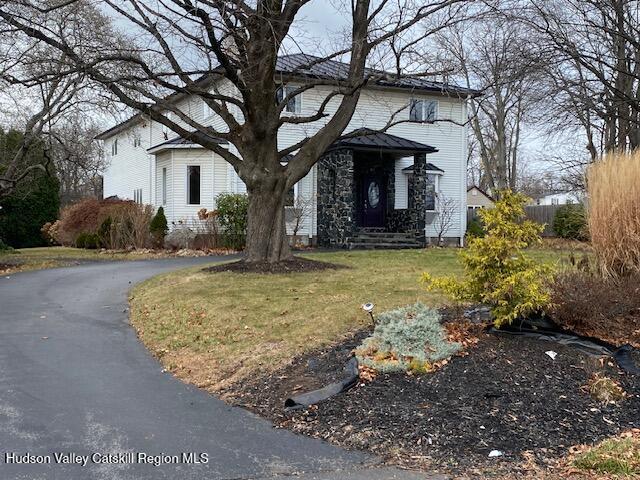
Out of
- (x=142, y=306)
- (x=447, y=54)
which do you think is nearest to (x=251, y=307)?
(x=142, y=306)

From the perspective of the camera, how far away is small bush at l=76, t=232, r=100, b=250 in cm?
2252

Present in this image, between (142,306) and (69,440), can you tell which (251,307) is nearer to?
(142,306)

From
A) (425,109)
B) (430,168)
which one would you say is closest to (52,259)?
(430,168)

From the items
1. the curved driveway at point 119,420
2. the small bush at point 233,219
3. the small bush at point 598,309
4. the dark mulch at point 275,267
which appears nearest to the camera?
the curved driveway at point 119,420

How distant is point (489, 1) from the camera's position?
12211 mm

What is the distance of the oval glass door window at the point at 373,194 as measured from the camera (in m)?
23.7

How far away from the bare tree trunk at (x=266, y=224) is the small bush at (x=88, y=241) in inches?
472

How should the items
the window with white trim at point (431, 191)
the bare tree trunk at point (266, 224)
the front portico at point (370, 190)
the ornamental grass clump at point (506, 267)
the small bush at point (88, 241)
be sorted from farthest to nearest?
the window with white trim at point (431, 191)
the small bush at point (88, 241)
the front portico at point (370, 190)
the bare tree trunk at point (266, 224)
the ornamental grass clump at point (506, 267)

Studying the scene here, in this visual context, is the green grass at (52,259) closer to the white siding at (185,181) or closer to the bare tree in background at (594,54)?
the white siding at (185,181)

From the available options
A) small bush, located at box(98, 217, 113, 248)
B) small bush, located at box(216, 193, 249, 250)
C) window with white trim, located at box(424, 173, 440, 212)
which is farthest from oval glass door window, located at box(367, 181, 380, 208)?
small bush, located at box(98, 217, 113, 248)

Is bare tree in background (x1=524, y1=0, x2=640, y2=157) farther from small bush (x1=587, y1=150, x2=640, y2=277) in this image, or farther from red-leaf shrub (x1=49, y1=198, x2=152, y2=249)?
red-leaf shrub (x1=49, y1=198, x2=152, y2=249)

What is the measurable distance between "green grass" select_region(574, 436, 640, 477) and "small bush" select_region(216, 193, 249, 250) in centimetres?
1683

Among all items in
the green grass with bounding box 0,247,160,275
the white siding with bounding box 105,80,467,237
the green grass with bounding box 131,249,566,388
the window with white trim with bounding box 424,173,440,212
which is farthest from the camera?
the window with white trim with bounding box 424,173,440,212

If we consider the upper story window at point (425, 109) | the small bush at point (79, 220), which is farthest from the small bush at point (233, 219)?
the upper story window at point (425, 109)
